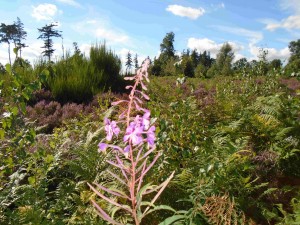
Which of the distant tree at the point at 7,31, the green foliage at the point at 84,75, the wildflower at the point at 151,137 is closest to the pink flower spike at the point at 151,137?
the wildflower at the point at 151,137

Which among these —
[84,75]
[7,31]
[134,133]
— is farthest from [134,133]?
[7,31]

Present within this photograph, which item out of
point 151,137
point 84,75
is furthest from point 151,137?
point 84,75

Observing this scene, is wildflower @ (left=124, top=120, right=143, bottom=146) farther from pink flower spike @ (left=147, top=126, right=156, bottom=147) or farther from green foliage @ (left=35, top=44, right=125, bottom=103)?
green foliage @ (left=35, top=44, right=125, bottom=103)

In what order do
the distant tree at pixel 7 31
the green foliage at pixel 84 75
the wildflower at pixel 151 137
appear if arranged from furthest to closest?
the distant tree at pixel 7 31 < the green foliage at pixel 84 75 < the wildflower at pixel 151 137

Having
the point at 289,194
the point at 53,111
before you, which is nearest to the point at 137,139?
the point at 289,194

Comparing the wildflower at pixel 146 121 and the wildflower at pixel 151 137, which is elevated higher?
the wildflower at pixel 146 121

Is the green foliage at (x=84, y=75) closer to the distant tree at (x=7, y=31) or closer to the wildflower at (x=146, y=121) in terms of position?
the wildflower at (x=146, y=121)

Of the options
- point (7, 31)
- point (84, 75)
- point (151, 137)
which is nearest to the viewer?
→ point (151, 137)

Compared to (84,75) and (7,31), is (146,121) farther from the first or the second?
(7,31)

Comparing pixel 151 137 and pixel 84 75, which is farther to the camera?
pixel 84 75

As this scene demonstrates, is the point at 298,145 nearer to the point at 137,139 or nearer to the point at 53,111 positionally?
the point at 137,139

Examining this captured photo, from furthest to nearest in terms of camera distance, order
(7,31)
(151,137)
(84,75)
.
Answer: (7,31) → (84,75) → (151,137)

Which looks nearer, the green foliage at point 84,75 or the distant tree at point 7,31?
the green foliage at point 84,75

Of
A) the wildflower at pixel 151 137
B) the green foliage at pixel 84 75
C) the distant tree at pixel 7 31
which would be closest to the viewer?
the wildflower at pixel 151 137
